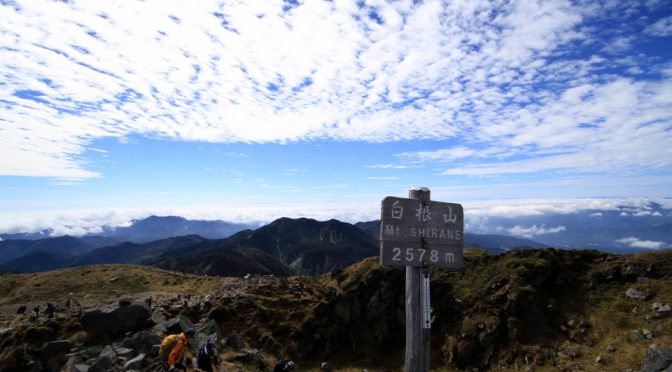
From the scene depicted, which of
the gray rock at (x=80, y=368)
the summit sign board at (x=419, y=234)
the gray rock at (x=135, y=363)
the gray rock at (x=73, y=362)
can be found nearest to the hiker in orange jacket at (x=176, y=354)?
the gray rock at (x=135, y=363)

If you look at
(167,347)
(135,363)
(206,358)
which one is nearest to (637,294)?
(206,358)

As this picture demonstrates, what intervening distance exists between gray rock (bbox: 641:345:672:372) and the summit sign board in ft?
53.1

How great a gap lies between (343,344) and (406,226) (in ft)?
93.3

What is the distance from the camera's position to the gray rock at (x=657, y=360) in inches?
607

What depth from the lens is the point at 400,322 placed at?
3148 cm

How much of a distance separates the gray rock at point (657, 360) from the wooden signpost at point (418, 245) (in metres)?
16.1

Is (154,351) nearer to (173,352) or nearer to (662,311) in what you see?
(173,352)

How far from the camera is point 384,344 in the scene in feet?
100

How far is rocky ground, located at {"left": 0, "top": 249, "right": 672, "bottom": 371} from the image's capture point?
834 inches

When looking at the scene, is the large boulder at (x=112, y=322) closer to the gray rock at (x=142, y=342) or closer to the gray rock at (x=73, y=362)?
the gray rock at (x=73, y=362)

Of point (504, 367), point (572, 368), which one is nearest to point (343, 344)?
point (504, 367)

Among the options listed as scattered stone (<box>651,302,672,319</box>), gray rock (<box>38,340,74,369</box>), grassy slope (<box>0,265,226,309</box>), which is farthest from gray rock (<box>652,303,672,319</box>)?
grassy slope (<box>0,265,226,309</box>)

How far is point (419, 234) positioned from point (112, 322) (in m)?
24.7

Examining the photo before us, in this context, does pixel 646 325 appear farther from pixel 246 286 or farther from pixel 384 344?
pixel 246 286
